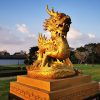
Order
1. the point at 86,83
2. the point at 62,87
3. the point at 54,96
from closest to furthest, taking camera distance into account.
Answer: the point at 54,96
the point at 62,87
the point at 86,83

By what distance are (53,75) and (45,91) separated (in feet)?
1.57

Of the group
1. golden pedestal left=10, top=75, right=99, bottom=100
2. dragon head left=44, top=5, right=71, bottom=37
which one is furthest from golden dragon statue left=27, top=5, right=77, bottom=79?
golden pedestal left=10, top=75, right=99, bottom=100

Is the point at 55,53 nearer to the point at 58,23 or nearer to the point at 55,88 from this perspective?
the point at 58,23

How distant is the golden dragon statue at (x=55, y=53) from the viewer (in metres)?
4.02

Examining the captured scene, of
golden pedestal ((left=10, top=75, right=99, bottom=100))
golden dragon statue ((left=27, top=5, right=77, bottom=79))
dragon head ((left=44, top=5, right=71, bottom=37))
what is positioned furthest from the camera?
dragon head ((left=44, top=5, right=71, bottom=37))

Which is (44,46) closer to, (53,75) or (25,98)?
(53,75)

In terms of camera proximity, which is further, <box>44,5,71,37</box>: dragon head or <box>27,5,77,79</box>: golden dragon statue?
<box>44,5,71,37</box>: dragon head

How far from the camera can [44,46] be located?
15.0 ft

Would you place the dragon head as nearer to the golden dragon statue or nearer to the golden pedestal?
the golden dragon statue

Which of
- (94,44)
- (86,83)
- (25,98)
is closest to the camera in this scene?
(25,98)

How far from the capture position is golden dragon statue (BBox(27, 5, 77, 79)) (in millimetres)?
4016

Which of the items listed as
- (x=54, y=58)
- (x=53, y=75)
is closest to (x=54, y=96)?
(x=53, y=75)

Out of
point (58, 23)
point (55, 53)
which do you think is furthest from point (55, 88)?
point (58, 23)

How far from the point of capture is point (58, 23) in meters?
4.22
